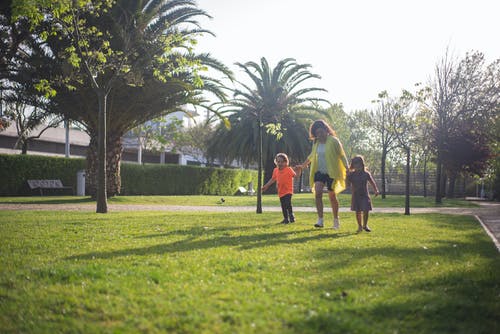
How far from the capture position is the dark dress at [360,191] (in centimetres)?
797

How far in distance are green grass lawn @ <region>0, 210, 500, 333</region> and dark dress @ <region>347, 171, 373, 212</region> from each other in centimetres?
136

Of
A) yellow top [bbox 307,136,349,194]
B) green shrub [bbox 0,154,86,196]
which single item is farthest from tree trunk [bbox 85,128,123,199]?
yellow top [bbox 307,136,349,194]

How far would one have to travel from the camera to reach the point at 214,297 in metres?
3.36

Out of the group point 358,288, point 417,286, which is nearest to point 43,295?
point 358,288

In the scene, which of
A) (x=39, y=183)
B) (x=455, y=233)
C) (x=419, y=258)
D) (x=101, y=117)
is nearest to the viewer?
(x=419, y=258)

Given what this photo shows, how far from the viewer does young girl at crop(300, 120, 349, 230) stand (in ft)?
26.8

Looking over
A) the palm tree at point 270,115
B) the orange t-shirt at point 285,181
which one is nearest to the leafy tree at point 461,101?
the palm tree at point 270,115

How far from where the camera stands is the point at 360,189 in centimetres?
811

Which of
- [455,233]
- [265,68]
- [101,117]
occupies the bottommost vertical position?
[455,233]

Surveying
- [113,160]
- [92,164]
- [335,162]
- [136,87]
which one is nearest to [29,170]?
[92,164]

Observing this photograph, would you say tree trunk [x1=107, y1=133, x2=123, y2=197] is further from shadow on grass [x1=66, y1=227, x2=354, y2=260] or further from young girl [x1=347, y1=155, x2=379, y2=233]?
young girl [x1=347, y1=155, x2=379, y2=233]

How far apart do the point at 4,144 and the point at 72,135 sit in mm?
6950

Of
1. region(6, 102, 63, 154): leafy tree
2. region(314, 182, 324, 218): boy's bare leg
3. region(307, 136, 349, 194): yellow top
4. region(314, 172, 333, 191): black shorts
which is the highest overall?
region(6, 102, 63, 154): leafy tree

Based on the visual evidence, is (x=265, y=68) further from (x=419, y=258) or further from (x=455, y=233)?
(x=419, y=258)
